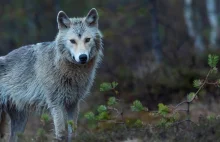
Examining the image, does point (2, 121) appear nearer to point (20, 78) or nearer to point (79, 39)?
point (20, 78)

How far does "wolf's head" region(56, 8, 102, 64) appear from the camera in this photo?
881 cm

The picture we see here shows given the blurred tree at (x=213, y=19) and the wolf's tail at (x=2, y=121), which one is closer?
the wolf's tail at (x=2, y=121)

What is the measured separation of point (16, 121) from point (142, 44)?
43.4 ft

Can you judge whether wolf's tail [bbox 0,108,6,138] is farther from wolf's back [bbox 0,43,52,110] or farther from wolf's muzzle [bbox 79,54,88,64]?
wolf's muzzle [bbox 79,54,88,64]

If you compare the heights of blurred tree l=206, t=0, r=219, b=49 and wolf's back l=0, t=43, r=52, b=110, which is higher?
blurred tree l=206, t=0, r=219, b=49

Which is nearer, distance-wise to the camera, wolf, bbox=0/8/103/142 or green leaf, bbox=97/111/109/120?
wolf, bbox=0/8/103/142

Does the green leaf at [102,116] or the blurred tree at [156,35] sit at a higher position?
the blurred tree at [156,35]

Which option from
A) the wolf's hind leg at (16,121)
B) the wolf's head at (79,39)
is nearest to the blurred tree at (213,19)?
the wolf's hind leg at (16,121)

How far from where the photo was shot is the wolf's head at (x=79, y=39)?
347 inches

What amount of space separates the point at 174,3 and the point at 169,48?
10.7 meters

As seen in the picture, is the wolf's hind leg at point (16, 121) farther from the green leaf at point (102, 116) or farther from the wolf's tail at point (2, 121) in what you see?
the green leaf at point (102, 116)

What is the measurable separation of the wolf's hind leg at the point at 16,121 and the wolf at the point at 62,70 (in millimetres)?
385

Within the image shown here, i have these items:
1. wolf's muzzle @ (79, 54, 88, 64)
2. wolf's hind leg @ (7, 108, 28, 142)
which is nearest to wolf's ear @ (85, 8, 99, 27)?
wolf's muzzle @ (79, 54, 88, 64)

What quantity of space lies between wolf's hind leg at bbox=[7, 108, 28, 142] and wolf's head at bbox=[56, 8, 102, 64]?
1.75 meters
